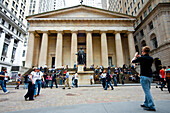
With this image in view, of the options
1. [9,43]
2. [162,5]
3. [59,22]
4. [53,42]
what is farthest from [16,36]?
[162,5]

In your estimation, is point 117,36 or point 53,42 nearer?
point 117,36

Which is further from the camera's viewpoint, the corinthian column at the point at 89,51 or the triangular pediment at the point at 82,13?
the triangular pediment at the point at 82,13

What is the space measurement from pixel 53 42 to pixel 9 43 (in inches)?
617

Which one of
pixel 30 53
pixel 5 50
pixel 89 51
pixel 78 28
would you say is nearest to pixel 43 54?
pixel 30 53

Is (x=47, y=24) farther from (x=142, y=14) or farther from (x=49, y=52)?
(x=142, y=14)

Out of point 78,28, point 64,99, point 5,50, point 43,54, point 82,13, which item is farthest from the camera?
point 5,50

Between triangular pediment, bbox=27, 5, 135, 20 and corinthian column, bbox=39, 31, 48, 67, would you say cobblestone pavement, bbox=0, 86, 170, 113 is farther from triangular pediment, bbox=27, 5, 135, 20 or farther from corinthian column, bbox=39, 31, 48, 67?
triangular pediment, bbox=27, 5, 135, 20

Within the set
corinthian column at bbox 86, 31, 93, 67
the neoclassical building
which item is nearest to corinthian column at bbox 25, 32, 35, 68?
the neoclassical building

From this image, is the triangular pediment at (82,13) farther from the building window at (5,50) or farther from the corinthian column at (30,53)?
the building window at (5,50)

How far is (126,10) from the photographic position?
39969 mm

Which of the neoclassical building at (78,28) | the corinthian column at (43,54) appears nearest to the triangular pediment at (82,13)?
the neoclassical building at (78,28)

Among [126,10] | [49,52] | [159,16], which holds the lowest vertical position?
[49,52]

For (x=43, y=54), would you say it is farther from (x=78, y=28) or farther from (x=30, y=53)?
(x=78, y=28)

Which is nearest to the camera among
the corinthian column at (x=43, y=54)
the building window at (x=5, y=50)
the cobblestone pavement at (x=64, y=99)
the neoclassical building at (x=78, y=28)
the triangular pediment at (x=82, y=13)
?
the cobblestone pavement at (x=64, y=99)
